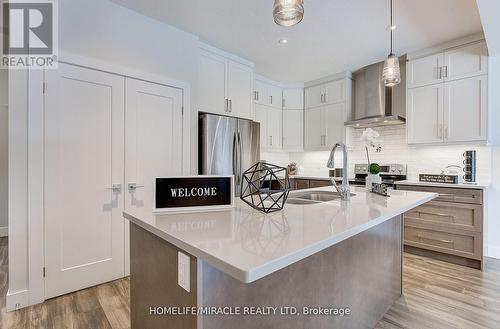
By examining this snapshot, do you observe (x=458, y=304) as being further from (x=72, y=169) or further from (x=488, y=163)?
(x=72, y=169)

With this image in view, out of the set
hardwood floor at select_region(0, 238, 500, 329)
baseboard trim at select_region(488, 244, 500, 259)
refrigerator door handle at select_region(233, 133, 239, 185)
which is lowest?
hardwood floor at select_region(0, 238, 500, 329)

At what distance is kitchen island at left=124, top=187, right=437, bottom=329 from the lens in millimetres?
776

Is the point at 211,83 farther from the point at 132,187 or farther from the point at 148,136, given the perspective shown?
the point at 132,187

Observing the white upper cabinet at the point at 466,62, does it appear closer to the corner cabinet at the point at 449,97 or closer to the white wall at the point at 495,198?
the corner cabinet at the point at 449,97

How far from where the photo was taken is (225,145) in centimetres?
322

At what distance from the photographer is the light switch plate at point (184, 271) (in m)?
0.89

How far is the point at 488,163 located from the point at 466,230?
99 cm

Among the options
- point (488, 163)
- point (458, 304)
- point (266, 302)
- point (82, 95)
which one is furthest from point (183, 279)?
point (488, 163)

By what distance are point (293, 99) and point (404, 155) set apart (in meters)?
2.14

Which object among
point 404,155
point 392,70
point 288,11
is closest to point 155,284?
point 288,11

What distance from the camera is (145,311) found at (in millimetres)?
1256

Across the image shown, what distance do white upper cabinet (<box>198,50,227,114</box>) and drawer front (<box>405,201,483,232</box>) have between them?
2.84m

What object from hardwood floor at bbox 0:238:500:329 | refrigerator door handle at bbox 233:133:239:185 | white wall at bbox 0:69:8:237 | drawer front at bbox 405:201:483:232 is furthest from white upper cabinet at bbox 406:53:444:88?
white wall at bbox 0:69:8:237

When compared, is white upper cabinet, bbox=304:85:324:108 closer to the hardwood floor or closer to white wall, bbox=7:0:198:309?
white wall, bbox=7:0:198:309
